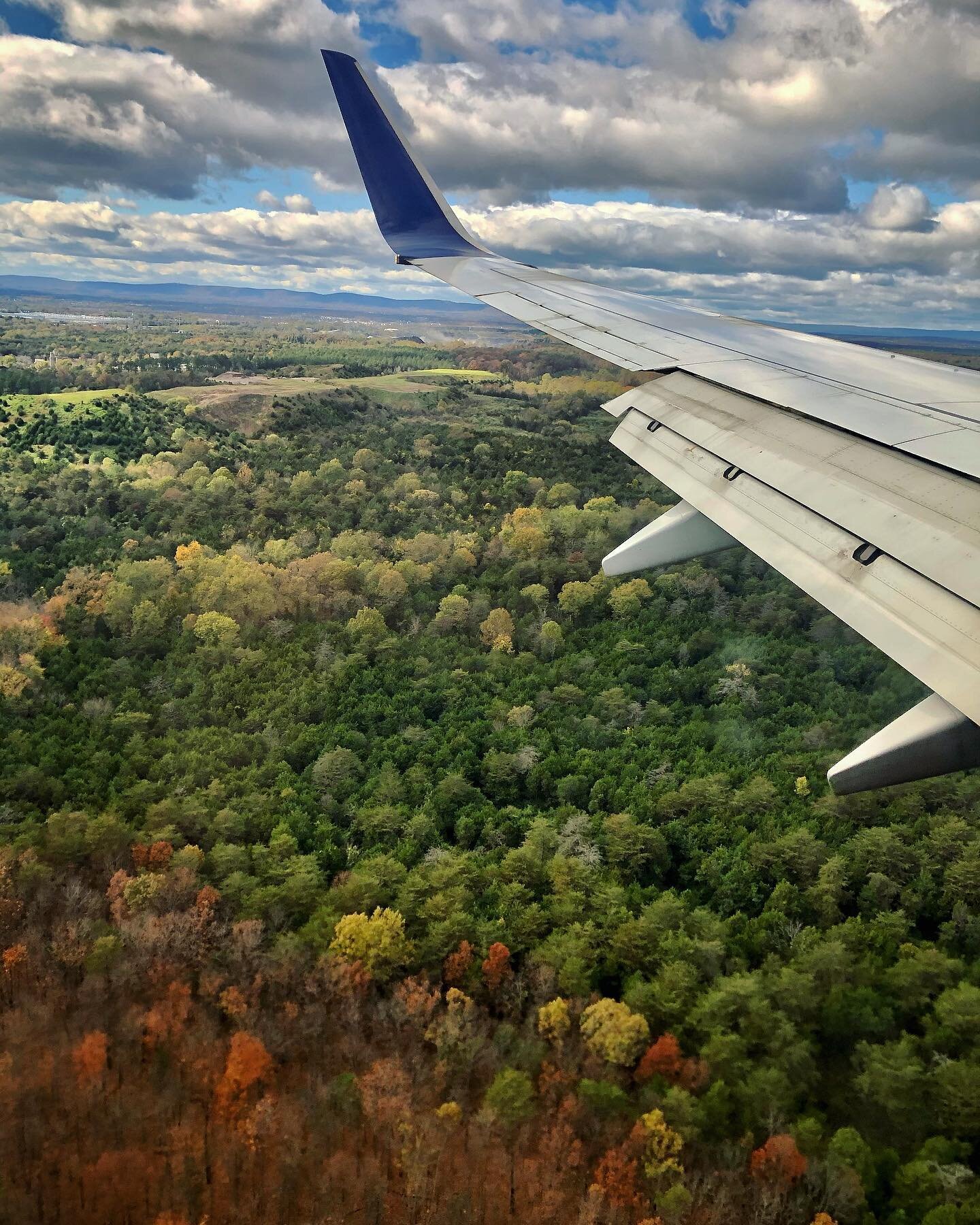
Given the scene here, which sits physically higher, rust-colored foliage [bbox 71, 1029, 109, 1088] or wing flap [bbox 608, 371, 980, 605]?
wing flap [bbox 608, 371, 980, 605]

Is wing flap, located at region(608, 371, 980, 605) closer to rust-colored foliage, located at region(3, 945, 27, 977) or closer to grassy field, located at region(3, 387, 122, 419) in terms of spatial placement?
rust-colored foliage, located at region(3, 945, 27, 977)

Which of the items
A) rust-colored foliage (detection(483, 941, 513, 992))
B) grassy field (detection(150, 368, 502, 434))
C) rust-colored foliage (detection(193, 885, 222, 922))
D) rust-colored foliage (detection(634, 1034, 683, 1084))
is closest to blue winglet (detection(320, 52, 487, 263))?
rust-colored foliage (detection(634, 1034, 683, 1084))

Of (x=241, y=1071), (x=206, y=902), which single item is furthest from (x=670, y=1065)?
(x=206, y=902)

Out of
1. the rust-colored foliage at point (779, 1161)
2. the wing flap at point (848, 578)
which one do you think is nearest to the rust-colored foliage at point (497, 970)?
the rust-colored foliage at point (779, 1161)

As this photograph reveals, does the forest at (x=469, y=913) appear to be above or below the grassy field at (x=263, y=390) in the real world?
below

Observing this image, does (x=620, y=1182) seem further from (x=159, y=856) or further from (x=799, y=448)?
(x=159, y=856)

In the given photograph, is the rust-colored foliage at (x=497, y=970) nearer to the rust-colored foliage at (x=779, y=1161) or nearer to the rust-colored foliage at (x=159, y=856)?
the rust-colored foliage at (x=779, y=1161)
